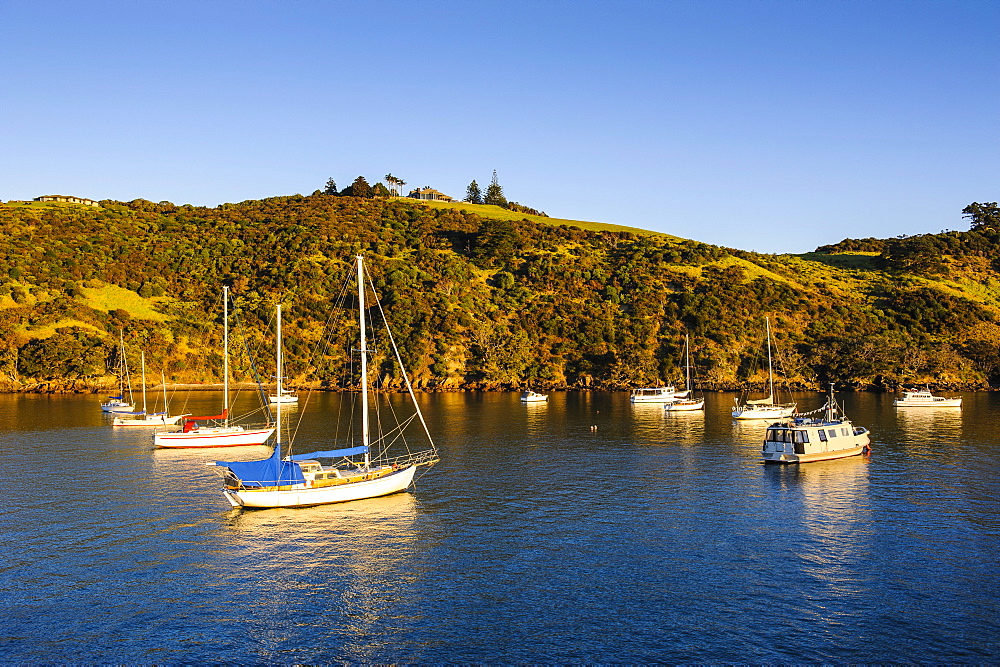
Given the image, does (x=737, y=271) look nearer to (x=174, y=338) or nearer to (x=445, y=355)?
(x=445, y=355)

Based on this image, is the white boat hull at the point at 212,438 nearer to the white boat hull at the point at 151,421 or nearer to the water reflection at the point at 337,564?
the white boat hull at the point at 151,421

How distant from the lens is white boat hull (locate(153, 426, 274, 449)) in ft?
232

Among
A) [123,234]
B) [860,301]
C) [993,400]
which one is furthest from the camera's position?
[123,234]

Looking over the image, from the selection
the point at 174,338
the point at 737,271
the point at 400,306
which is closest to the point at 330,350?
the point at 400,306

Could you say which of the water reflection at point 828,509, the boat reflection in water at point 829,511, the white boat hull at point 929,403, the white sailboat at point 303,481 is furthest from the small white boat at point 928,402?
the white sailboat at point 303,481

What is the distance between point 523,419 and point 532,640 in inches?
2518

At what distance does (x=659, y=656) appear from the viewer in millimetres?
25141

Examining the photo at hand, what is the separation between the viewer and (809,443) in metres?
60.2

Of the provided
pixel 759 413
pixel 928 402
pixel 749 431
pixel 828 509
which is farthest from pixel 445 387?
pixel 828 509

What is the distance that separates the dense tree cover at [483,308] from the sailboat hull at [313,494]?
8522cm

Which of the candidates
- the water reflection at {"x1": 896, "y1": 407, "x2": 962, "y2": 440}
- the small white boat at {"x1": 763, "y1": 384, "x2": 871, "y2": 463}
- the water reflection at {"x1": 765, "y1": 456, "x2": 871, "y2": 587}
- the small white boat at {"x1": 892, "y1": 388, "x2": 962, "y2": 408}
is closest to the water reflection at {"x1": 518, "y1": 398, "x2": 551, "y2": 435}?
the small white boat at {"x1": 763, "y1": 384, "x2": 871, "y2": 463}

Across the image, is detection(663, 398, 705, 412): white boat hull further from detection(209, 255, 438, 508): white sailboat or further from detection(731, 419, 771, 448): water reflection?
detection(209, 255, 438, 508): white sailboat

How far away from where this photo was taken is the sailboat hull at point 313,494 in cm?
4444

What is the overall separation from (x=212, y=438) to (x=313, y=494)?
102 ft
